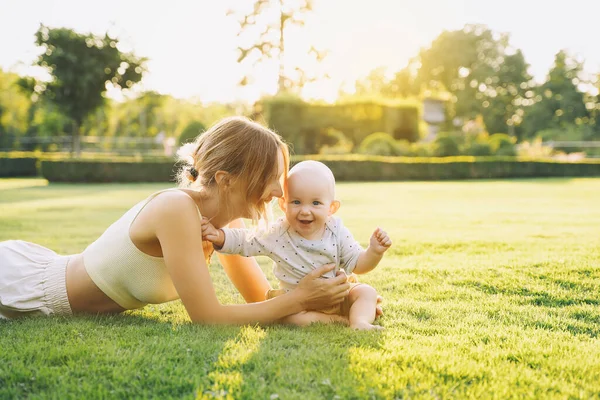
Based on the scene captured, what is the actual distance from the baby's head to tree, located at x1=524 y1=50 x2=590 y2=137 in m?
53.7

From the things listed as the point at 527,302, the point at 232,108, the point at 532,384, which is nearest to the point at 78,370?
the point at 532,384

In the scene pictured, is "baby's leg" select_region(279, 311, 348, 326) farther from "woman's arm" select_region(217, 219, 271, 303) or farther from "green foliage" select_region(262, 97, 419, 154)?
"green foliage" select_region(262, 97, 419, 154)

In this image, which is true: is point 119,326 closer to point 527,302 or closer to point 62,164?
point 527,302

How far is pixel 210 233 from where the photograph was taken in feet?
9.76

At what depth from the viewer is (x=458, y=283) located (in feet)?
14.0

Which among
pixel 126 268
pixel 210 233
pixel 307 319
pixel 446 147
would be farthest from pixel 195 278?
pixel 446 147

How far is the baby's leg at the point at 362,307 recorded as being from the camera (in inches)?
118

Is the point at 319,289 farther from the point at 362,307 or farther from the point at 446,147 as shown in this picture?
the point at 446,147

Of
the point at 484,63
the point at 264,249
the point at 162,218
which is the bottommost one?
the point at 264,249

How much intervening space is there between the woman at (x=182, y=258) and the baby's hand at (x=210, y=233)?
0.25 ft

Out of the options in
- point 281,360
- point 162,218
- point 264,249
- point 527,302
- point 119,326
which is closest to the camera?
point 281,360

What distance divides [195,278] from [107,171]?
2147 centimetres

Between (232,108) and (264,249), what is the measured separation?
5880 cm

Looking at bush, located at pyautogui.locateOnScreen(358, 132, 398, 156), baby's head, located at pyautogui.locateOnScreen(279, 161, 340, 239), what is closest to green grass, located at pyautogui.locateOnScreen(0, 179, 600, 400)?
baby's head, located at pyautogui.locateOnScreen(279, 161, 340, 239)
